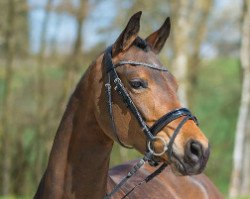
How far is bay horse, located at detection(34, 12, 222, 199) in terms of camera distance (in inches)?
A: 139

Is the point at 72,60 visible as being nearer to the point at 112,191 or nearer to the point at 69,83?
the point at 69,83

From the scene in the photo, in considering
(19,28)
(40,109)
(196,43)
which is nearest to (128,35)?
(40,109)

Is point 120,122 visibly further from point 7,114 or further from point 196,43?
point 196,43

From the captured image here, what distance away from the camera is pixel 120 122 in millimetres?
3752

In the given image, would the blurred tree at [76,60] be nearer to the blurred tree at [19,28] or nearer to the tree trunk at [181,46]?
the blurred tree at [19,28]

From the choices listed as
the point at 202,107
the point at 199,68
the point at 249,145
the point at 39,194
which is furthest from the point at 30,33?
the point at 39,194

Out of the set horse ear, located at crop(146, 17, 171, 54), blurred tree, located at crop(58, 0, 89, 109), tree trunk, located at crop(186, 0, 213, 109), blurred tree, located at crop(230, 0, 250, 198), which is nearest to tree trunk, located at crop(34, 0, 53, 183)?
blurred tree, located at crop(58, 0, 89, 109)

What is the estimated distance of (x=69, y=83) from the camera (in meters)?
15.5

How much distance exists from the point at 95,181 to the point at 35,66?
1480 centimetres

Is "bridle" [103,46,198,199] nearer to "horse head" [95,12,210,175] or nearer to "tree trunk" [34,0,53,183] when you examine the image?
"horse head" [95,12,210,175]

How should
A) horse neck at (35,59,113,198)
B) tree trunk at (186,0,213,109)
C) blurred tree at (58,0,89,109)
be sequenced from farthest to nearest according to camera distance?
tree trunk at (186,0,213,109)
blurred tree at (58,0,89,109)
horse neck at (35,59,113,198)

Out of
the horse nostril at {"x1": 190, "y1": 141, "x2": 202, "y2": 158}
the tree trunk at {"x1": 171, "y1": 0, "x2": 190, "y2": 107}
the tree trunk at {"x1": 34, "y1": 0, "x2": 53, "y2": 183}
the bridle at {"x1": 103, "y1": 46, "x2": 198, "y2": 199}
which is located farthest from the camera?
the tree trunk at {"x1": 34, "y1": 0, "x2": 53, "y2": 183}

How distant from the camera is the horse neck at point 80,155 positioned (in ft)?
12.7

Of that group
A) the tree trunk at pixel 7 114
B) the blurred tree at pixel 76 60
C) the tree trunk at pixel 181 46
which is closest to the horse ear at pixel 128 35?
the tree trunk at pixel 181 46
